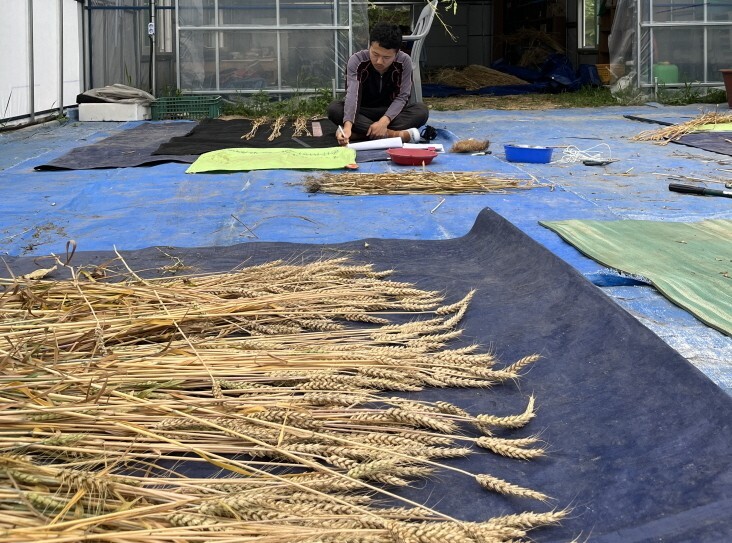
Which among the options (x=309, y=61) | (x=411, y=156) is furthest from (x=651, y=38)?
(x=411, y=156)

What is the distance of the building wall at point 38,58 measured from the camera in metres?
9.23

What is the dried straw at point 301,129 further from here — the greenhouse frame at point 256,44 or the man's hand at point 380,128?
the greenhouse frame at point 256,44

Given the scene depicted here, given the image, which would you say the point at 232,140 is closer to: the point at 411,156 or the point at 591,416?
the point at 411,156

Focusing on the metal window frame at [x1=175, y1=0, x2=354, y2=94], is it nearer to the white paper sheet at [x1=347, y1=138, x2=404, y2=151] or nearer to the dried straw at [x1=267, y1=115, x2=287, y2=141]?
the dried straw at [x1=267, y1=115, x2=287, y2=141]

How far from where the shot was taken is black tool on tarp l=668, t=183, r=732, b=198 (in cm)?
476

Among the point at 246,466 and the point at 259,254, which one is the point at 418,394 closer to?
the point at 246,466

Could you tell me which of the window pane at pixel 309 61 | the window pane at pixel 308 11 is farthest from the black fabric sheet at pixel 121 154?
the window pane at pixel 308 11

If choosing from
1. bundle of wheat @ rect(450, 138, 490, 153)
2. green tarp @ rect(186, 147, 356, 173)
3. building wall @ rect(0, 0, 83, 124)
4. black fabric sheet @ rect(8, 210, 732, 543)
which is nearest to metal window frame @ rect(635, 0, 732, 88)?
bundle of wheat @ rect(450, 138, 490, 153)

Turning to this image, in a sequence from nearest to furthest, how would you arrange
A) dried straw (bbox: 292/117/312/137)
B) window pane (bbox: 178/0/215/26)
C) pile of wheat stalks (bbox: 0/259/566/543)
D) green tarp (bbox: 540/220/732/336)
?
pile of wheat stalks (bbox: 0/259/566/543) → green tarp (bbox: 540/220/732/336) → dried straw (bbox: 292/117/312/137) → window pane (bbox: 178/0/215/26)

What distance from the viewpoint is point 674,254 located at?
11.4 ft

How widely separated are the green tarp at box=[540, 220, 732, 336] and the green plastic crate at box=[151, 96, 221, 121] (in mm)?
7700

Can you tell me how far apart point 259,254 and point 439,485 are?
2086 mm

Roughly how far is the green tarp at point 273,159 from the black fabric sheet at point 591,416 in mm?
3149

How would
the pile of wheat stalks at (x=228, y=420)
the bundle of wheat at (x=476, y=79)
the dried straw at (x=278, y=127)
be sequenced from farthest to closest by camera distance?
the bundle of wheat at (x=476, y=79) < the dried straw at (x=278, y=127) < the pile of wheat stalks at (x=228, y=420)
